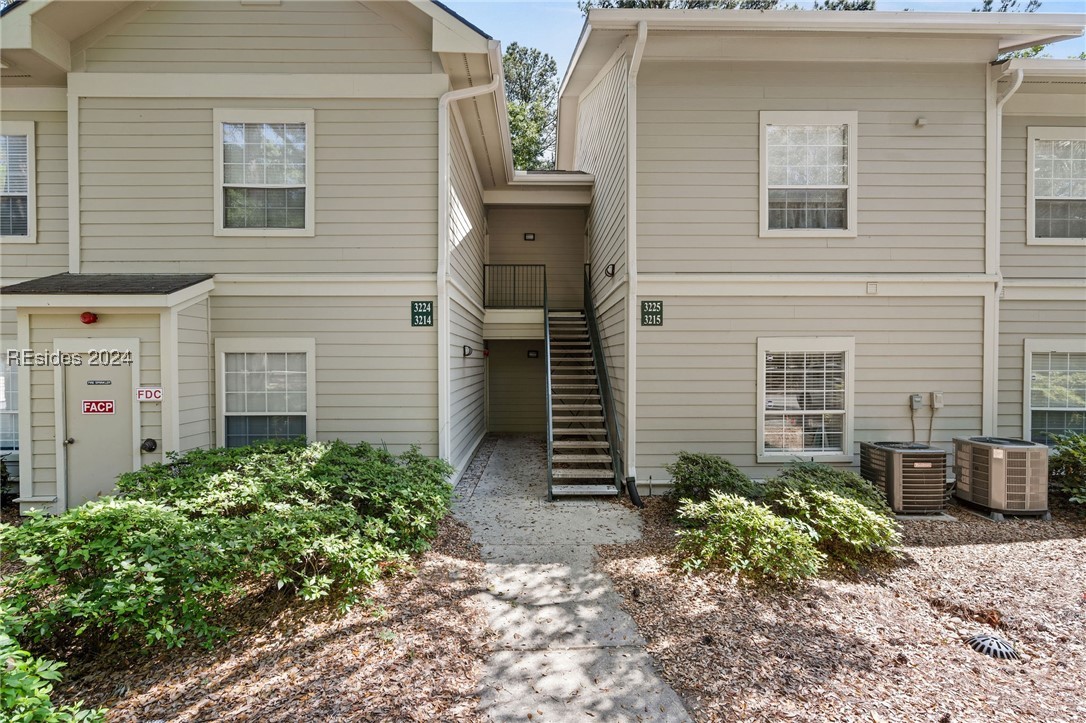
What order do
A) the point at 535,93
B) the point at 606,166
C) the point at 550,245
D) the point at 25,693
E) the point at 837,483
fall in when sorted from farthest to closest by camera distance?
the point at 535,93
the point at 550,245
the point at 606,166
the point at 837,483
the point at 25,693

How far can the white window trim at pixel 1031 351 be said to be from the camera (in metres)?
6.63

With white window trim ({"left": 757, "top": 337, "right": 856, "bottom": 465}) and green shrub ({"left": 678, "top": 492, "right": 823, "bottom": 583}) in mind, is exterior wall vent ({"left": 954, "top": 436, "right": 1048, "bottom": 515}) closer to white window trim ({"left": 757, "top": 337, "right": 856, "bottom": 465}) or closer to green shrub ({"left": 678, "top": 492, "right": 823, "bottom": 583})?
white window trim ({"left": 757, "top": 337, "right": 856, "bottom": 465})

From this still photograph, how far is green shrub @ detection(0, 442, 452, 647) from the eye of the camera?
2734 mm

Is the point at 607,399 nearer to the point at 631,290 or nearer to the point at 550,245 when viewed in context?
the point at 631,290

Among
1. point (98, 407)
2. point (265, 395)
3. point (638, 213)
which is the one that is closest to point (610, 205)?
point (638, 213)

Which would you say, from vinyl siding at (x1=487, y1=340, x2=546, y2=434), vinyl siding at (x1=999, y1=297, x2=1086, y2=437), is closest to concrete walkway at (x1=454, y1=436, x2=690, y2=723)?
vinyl siding at (x1=487, y1=340, x2=546, y2=434)

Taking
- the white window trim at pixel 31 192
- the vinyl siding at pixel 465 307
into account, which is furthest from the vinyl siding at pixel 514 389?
the white window trim at pixel 31 192

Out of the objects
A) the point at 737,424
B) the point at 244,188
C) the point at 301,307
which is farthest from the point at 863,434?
the point at 244,188

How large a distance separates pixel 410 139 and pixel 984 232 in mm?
7383

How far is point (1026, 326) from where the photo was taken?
6711 millimetres

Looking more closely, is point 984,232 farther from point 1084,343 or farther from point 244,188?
point 244,188

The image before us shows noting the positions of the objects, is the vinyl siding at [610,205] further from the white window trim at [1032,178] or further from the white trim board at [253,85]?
the white window trim at [1032,178]

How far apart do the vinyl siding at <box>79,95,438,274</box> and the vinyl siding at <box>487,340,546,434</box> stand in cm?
536

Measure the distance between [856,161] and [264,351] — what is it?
7788 millimetres
